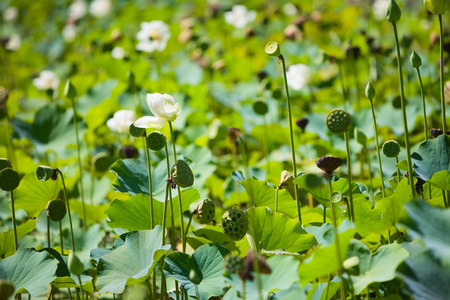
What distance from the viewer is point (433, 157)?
3.29ft

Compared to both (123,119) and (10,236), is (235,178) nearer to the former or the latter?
(10,236)

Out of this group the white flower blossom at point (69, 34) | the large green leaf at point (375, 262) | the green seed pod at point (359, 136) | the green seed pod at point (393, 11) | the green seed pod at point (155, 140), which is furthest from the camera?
the white flower blossom at point (69, 34)

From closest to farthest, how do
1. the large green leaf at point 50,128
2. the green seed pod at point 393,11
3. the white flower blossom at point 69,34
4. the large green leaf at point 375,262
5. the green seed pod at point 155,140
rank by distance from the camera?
the large green leaf at point 375,262 < the green seed pod at point 393,11 < the green seed pod at point 155,140 < the large green leaf at point 50,128 < the white flower blossom at point 69,34

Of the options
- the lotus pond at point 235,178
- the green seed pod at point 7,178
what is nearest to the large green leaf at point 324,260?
the lotus pond at point 235,178

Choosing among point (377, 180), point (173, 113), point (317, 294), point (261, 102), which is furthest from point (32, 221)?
point (377, 180)

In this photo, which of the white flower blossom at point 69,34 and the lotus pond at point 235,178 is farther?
the white flower blossom at point 69,34

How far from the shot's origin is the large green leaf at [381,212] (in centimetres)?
95

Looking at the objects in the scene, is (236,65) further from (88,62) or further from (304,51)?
(88,62)

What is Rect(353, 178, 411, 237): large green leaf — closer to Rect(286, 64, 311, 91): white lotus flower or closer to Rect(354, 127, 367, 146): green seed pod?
Rect(354, 127, 367, 146): green seed pod

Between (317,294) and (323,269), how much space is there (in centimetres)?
7

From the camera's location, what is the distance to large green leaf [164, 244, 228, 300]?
92 cm

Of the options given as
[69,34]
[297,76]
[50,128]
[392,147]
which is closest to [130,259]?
[392,147]

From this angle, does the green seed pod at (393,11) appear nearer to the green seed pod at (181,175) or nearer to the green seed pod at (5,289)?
the green seed pod at (181,175)

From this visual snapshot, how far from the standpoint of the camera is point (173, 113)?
3.36 feet
